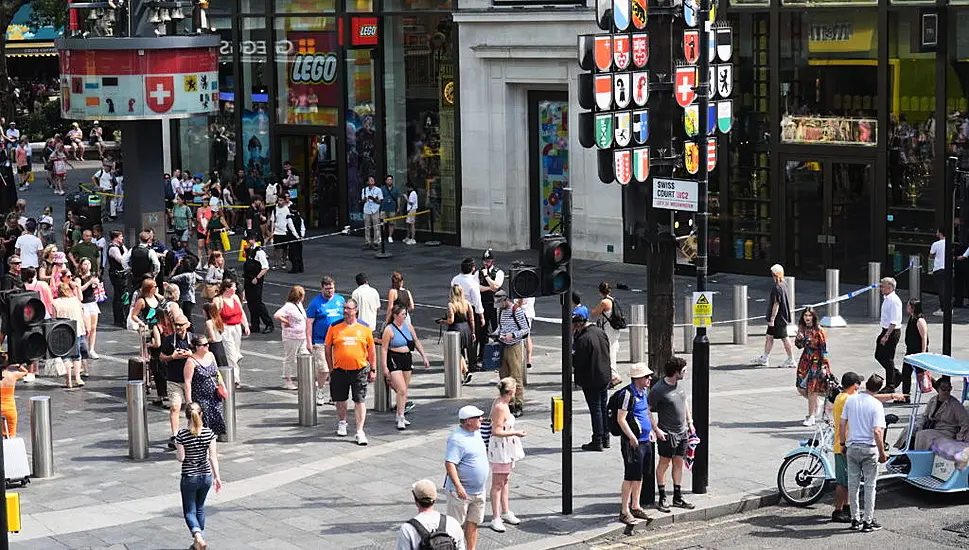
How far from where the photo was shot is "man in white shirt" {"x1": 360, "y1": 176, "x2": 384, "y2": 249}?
34.2 m

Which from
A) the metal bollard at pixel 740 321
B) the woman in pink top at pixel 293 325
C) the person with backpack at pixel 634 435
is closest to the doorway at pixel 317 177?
the metal bollard at pixel 740 321

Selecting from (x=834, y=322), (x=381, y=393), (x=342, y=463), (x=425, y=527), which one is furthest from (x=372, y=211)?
(x=425, y=527)

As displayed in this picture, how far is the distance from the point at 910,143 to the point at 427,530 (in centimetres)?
1962

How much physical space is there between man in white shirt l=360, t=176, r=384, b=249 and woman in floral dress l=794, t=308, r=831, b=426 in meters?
16.6

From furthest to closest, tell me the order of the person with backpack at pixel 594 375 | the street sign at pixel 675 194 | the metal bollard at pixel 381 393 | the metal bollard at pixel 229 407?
the metal bollard at pixel 381 393 → the metal bollard at pixel 229 407 → the person with backpack at pixel 594 375 → the street sign at pixel 675 194

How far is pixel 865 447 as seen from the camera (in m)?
15.1

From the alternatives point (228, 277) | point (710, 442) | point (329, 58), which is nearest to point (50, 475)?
point (228, 277)

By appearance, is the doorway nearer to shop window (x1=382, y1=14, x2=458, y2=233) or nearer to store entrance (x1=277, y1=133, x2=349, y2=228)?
store entrance (x1=277, y1=133, x2=349, y2=228)

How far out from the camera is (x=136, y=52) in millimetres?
28781

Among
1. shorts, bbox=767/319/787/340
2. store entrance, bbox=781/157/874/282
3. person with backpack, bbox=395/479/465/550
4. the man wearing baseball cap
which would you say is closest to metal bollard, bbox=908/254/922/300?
store entrance, bbox=781/157/874/282

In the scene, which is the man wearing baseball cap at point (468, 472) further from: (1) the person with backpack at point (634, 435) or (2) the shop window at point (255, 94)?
(2) the shop window at point (255, 94)

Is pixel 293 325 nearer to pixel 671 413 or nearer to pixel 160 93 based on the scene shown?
pixel 671 413

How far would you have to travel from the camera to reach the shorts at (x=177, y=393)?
17.8 m

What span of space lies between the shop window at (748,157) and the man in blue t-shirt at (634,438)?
51.6 feet
